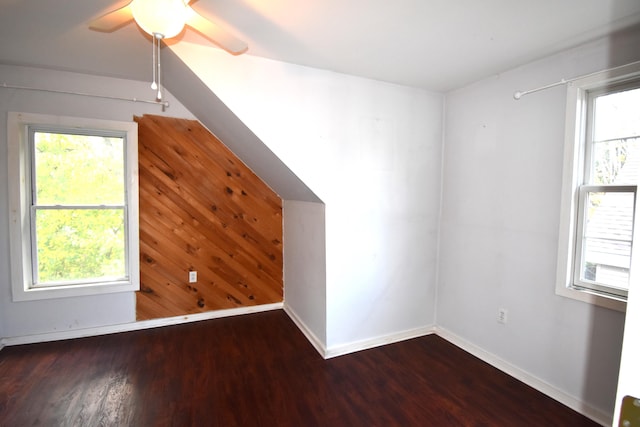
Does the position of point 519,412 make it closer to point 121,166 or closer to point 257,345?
point 257,345

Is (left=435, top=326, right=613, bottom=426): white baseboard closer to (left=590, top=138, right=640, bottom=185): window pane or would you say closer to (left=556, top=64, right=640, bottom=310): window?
(left=556, top=64, right=640, bottom=310): window

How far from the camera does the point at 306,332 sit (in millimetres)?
2891

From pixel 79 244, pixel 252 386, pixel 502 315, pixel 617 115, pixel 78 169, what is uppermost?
pixel 617 115

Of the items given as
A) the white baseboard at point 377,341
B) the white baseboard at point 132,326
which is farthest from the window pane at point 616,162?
the white baseboard at point 132,326

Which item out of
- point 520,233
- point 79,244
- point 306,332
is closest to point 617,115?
point 520,233

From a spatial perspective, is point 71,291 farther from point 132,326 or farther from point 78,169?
point 78,169

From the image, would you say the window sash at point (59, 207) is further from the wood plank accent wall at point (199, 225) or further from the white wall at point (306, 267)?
the white wall at point (306, 267)

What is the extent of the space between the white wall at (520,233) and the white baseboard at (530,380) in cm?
2

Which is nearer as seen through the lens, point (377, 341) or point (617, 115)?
point (617, 115)

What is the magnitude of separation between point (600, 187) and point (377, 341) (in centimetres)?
201

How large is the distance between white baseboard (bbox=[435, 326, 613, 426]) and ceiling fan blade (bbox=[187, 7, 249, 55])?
2.88 metres

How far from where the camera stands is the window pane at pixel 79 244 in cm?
274

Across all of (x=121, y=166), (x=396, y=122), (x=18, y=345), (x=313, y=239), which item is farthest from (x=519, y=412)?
(x=18, y=345)

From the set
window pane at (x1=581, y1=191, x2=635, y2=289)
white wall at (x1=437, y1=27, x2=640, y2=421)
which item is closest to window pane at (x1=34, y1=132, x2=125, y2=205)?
white wall at (x1=437, y1=27, x2=640, y2=421)
